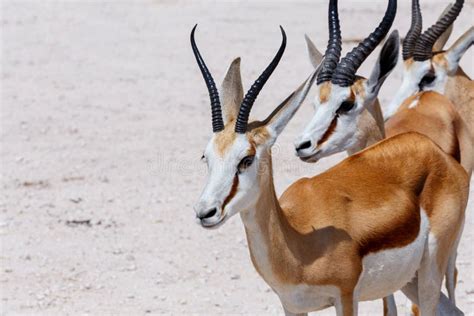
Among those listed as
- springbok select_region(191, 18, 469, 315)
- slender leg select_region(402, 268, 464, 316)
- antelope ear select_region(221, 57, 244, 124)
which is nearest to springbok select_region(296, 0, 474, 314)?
slender leg select_region(402, 268, 464, 316)

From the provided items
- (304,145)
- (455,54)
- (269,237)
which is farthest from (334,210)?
(455,54)

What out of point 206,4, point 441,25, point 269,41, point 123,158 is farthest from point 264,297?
point 206,4

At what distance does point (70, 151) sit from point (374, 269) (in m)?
6.53

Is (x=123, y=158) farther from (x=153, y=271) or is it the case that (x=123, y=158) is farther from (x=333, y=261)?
(x=333, y=261)

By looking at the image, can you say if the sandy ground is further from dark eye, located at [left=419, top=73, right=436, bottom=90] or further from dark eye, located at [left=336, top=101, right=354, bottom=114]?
dark eye, located at [left=336, top=101, right=354, bottom=114]

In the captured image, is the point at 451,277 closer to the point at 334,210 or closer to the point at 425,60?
the point at 334,210

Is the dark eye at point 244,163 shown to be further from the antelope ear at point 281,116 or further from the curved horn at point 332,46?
the curved horn at point 332,46

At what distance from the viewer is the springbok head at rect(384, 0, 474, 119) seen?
8.05 meters

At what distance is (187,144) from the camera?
11.5 metres

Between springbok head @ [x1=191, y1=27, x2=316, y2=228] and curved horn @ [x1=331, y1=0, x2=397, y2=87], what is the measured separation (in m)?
1.48

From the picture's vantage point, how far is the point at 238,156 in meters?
4.84

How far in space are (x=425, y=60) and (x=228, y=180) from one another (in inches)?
148

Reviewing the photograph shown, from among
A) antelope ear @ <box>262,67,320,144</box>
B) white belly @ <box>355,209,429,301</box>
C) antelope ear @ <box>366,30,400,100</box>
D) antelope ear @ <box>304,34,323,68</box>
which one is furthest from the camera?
antelope ear @ <box>304,34,323,68</box>

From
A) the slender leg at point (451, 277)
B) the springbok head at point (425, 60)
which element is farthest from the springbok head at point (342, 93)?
the springbok head at point (425, 60)
